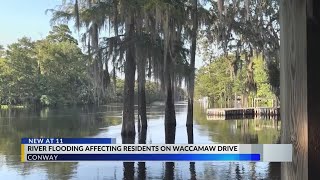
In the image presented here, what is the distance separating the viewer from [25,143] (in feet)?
6.37

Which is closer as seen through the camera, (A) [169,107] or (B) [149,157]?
(B) [149,157]

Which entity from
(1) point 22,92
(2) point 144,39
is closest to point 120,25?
(2) point 144,39

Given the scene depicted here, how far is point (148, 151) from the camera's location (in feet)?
5.39

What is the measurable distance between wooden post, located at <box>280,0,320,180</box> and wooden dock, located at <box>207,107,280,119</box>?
1343 inches

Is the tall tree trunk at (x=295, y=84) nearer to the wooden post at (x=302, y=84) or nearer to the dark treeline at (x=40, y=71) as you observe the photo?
the wooden post at (x=302, y=84)

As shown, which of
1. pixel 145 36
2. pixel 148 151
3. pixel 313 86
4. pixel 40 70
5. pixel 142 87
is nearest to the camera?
pixel 313 86

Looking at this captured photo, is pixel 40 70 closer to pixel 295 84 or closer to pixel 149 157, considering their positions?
pixel 149 157

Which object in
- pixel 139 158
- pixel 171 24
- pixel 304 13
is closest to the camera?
pixel 304 13

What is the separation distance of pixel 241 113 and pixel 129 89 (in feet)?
68.8

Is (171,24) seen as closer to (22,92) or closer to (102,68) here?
(102,68)

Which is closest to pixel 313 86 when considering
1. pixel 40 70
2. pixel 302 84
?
pixel 302 84

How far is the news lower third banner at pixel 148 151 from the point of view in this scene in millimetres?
1521

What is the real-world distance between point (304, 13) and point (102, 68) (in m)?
18.1

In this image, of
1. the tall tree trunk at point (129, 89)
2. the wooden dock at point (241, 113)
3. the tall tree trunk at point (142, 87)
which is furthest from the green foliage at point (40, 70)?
the tall tree trunk at point (129, 89)
